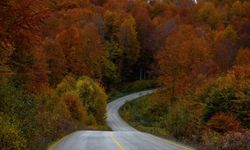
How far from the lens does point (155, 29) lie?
113 metres

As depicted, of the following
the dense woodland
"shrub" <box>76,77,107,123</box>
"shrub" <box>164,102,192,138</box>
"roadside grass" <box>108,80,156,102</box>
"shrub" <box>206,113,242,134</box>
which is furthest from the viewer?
"roadside grass" <box>108,80,156,102</box>

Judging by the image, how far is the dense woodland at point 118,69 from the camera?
15.2 metres

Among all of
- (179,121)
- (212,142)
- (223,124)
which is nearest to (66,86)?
(179,121)

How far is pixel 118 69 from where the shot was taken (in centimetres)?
9831

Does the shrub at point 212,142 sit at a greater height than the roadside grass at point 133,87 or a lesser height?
greater

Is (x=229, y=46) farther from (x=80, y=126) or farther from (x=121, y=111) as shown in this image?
(x=80, y=126)

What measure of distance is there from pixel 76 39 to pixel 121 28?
842 inches

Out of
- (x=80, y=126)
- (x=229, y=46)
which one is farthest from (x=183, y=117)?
(x=229, y=46)

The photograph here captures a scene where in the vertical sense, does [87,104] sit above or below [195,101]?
below

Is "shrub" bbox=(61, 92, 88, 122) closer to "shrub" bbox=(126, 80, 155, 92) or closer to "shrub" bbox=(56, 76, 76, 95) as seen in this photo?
"shrub" bbox=(56, 76, 76, 95)

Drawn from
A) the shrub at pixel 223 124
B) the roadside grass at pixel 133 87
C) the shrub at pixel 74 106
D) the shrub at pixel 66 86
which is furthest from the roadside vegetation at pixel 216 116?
the roadside grass at pixel 133 87

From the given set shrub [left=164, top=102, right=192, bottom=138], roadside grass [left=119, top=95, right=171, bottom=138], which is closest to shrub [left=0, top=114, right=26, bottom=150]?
shrub [left=164, top=102, right=192, bottom=138]

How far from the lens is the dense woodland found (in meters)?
15.2

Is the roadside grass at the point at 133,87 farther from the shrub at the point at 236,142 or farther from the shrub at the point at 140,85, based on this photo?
the shrub at the point at 236,142
